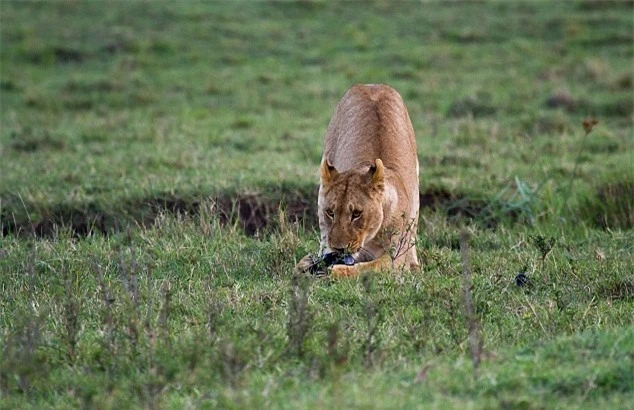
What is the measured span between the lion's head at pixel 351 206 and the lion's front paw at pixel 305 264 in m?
0.19

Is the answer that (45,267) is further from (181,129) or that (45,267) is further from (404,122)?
(181,129)

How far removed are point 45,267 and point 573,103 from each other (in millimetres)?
8663

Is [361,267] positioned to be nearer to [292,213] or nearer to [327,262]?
[327,262]

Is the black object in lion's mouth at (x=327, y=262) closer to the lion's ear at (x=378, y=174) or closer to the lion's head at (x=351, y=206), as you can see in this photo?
the lion's head at (x=351, y=206)

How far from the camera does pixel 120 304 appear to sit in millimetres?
5930

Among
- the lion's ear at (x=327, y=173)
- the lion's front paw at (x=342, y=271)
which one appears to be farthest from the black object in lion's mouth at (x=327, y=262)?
the lion's ear at (x=327, y=173)

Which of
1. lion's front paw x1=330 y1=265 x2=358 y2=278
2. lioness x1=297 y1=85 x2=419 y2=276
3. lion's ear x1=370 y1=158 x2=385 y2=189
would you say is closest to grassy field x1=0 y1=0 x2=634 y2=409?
lion's front paw x1=330 y1=265 x2=358 y2=278

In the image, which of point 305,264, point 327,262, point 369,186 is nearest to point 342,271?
point 327,262

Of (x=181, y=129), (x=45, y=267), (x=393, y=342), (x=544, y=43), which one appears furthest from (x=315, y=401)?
(x=544, y=43)

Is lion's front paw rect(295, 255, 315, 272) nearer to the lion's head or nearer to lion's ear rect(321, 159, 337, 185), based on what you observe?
the lion's head

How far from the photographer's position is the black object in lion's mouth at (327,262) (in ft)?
21.5

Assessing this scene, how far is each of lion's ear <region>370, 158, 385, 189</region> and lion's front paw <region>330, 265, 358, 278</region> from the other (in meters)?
0.52

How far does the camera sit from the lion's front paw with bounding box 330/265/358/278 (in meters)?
6.57

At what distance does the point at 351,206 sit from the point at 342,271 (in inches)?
16.0
